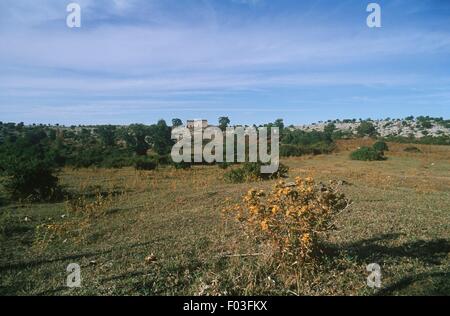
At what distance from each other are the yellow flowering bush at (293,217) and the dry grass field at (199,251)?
0.27 m

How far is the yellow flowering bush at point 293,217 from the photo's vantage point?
16.3 feet

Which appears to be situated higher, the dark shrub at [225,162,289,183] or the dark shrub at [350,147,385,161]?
the dark shrub at [350,147,385,161]

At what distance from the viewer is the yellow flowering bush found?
16.3ft

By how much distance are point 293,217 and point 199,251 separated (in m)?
1.86

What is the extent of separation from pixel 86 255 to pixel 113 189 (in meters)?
8.48

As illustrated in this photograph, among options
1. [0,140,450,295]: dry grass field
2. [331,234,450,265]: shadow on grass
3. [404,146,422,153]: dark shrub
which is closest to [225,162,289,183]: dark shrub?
[0,140,450,295]: dry grass field

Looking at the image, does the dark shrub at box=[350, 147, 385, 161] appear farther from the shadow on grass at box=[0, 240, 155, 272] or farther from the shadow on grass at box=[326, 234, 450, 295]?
the shadow on grass at box=[0, 240, 155, 272]

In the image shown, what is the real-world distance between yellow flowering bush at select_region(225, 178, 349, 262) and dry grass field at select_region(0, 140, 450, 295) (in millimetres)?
266

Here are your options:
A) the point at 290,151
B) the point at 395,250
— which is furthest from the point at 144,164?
the point at 395,250

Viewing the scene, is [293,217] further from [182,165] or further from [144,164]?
[144,164]

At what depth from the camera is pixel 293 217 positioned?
4957 millimetres

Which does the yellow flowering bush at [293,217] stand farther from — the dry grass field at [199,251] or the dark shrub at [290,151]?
the dark shrub at [290,151]
